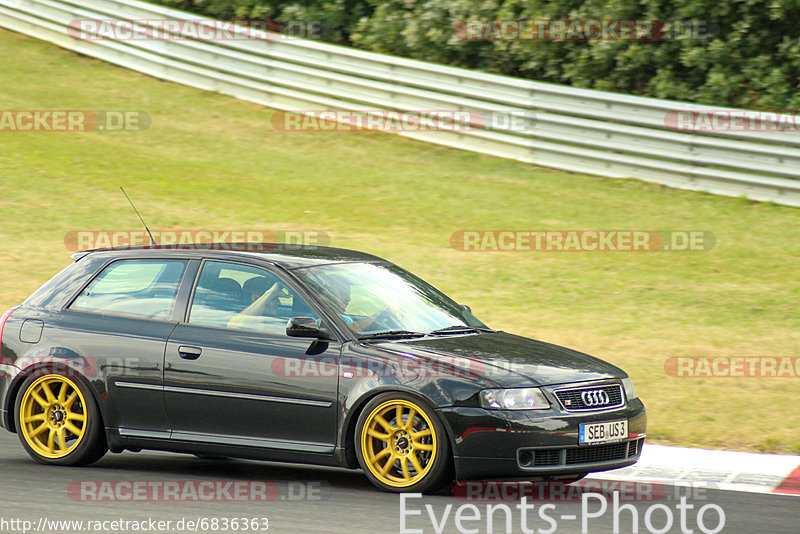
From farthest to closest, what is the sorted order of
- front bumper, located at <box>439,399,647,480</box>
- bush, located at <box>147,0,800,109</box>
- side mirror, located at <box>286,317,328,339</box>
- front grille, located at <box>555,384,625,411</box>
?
1. bush, located at <box>147,0,800,109</box>
2. side mirror, located at <box>286,317,328,339</box>
3. front grille, located at <box>555,384,625,411</box>
4. front bumper, located at <box>439,399,647,480</box>

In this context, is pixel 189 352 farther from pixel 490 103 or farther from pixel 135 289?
pixel 490 103

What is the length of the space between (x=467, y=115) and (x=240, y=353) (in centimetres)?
1207

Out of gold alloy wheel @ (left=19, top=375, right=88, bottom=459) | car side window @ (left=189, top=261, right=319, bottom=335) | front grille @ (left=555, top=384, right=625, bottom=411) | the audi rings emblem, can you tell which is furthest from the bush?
gold alloy wheel @ (left=19, top=375, right=88, bottom=459)

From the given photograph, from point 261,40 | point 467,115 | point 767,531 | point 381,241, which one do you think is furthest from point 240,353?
point 261,40

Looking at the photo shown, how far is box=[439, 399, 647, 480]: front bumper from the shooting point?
Result: 668 centimetres

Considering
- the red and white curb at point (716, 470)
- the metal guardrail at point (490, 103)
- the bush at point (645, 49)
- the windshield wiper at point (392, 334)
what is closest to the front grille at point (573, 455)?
the red and white curb at point (716, 470)

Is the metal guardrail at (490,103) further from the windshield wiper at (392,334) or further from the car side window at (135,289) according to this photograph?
the car side window at (135,289)

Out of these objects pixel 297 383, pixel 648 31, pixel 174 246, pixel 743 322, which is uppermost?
pixel 648 31

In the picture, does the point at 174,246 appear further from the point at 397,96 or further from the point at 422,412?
the point at 397,96

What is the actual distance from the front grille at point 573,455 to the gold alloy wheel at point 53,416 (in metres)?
3.05

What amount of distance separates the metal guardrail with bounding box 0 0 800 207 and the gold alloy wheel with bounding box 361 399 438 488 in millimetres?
10387

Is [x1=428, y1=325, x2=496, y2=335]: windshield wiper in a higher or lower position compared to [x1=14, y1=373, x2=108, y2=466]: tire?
higher

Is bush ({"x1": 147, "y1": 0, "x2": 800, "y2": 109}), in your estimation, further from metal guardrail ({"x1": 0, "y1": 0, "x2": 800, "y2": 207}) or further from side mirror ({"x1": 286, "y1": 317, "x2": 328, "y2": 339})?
side mirror ({"x1": 286, "y1": 317, "x2": 328, "y2": 339})

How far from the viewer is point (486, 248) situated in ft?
48.7
